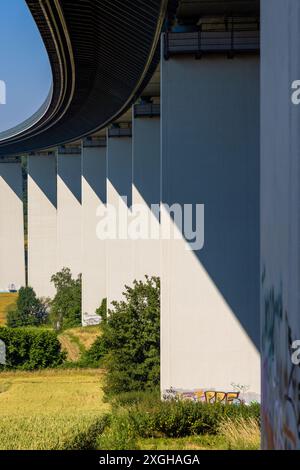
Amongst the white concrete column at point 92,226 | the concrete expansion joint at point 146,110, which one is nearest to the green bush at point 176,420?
the concrete expansion joint at point 146,110

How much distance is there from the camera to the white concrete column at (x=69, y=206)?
70.2 m

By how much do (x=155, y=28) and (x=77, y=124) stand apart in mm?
28320

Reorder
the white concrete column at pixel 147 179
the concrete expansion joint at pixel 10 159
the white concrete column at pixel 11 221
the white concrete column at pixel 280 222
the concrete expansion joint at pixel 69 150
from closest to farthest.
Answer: the white concrete column at pixel 280 222
the white concrete column at pixel 147 179
the concrete expansion joint at pixel 69 150
the white concrete column at pixel 11 221
the concrete expansion joint at pixel 10 159

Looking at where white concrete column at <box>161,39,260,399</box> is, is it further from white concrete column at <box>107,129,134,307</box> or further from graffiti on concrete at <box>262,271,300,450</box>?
white concrete column at <box>107,129,134,307</box>

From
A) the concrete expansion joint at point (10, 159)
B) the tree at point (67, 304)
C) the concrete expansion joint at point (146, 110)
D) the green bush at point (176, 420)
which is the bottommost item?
the tree at point (67, 304)

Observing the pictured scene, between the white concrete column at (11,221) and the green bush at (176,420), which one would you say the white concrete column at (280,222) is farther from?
the white concrete column at (11,221)

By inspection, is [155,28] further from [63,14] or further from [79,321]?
[79,321]

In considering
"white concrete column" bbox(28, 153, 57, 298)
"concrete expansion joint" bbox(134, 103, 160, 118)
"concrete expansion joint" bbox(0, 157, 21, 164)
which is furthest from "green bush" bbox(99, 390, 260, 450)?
"concrete expansion joint" bbox(0, 157, 21, 164)

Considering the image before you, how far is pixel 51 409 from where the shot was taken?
28.5 meters

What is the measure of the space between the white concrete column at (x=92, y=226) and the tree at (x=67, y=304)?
2.90 metres

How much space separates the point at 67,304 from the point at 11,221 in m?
18.7

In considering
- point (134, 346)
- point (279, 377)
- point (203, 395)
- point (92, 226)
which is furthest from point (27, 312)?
point (279, 377)

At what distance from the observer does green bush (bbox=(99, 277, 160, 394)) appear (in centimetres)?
3003

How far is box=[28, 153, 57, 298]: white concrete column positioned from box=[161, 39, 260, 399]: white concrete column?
180 feet
